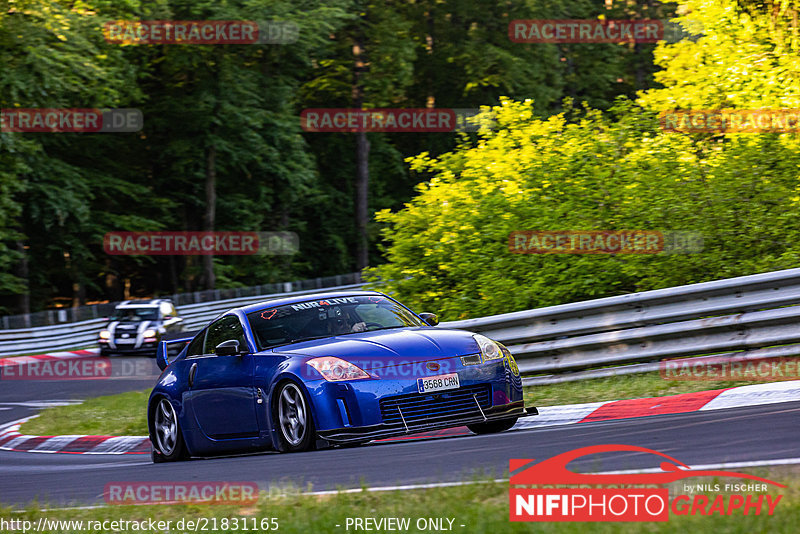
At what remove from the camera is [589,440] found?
703cm

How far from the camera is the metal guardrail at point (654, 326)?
9.95 meters

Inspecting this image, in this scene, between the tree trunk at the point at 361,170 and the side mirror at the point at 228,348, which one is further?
the tree trunk at the point at 361,170

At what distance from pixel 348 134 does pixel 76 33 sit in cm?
2219

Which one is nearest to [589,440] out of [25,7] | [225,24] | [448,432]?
[448,432]

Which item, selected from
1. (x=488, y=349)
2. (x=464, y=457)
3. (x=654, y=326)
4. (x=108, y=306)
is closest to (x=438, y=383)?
(x=488, y=349)

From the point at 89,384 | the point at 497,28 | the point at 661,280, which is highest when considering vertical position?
the point at 497,28

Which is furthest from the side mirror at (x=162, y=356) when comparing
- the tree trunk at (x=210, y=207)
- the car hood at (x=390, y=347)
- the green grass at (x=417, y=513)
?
the tree trunk at (x=210, y=207)

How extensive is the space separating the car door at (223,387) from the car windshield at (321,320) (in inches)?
8.5

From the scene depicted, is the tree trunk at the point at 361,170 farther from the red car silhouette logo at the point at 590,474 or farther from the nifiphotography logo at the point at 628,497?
the nifiphotography logo at the point at 628,497

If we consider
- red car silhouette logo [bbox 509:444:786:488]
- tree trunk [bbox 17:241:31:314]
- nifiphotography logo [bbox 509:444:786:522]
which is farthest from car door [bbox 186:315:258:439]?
tree trunk [bbox 17:241:31:314]

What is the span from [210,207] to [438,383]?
35.8 m

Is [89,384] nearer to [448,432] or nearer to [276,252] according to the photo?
[448,432]

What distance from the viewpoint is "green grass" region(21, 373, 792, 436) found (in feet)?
32.6

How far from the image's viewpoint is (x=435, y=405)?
27.5 feet
